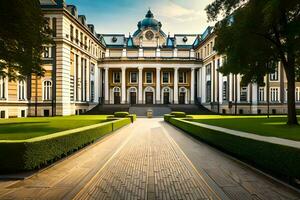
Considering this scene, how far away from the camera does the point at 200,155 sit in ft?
38.1

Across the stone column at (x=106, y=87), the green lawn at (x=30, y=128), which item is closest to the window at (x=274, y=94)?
the stone column at (x=106, y=87)

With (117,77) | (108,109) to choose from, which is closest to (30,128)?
(108,109)

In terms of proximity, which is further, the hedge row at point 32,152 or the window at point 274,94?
the window at point 274,94

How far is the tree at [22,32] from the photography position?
1230 centimetres

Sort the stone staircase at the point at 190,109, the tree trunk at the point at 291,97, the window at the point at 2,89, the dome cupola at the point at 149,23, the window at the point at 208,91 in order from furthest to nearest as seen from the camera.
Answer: the dome cupola at the point at 149,23
the window at the point at 208,91
the stone staircase at the point at 190,109
the window at the point at 2,89
the tree trunk at the point at 291,97

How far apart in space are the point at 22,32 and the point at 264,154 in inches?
481

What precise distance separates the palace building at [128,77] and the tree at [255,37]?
1959 centimetres

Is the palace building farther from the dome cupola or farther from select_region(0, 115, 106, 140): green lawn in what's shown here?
select_region(0, 115, 106, 140): green lawn

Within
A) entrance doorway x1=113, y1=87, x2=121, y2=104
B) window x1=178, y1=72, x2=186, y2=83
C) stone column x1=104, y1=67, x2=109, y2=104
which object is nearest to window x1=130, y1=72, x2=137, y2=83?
entrance doorway x1=113, y1=87, x2=121, y2=104

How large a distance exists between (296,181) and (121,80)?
57495mm

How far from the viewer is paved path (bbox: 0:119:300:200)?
6539 millimetres

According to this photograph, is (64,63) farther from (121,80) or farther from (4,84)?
(121,80)

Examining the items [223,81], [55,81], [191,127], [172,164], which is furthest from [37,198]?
[223,81]

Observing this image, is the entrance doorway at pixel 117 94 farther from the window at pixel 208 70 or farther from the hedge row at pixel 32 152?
the hedge row at pixel 32 152
